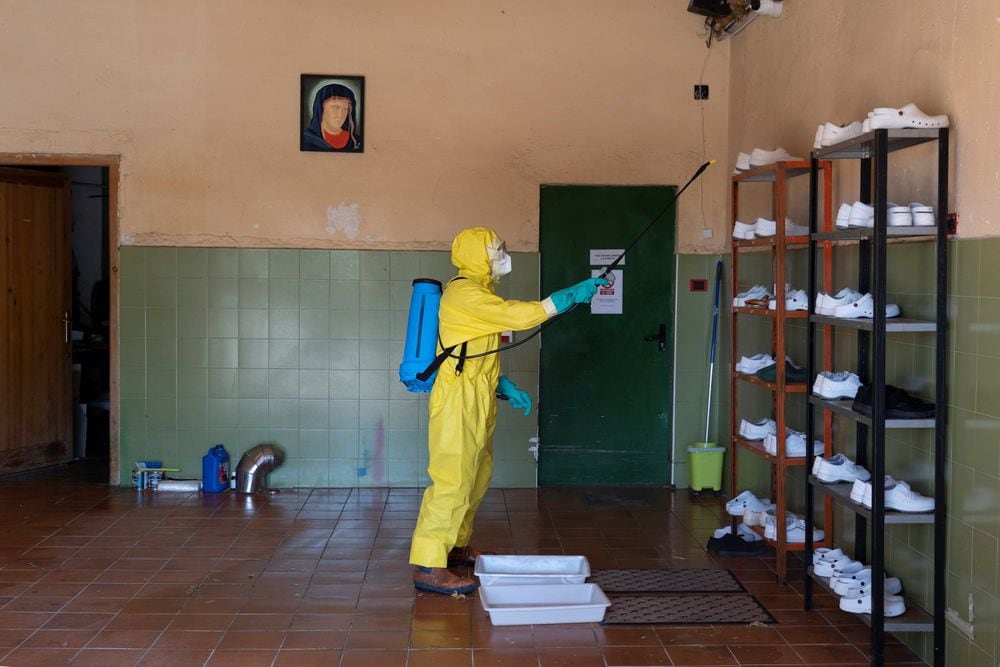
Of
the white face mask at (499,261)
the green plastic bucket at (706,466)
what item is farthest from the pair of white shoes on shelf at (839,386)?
the green plastic bucket at (706,466)

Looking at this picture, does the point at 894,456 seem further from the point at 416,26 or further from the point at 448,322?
the point at 416,26

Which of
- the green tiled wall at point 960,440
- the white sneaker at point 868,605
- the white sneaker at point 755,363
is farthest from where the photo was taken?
the white sneaker at point 755,363

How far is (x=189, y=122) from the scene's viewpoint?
6480 millimetres

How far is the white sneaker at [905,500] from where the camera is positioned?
3570mm

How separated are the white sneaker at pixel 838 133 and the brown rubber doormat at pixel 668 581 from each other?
6.54 feet

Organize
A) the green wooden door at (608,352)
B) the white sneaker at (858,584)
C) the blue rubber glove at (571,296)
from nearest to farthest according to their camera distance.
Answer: the white sneaker at (858,584) → the blue rubber glove at (571,296) → the green wooden door at (608,352)

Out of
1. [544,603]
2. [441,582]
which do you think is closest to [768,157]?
[544,603]

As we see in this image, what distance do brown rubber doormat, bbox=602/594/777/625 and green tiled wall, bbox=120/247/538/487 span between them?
2394mm

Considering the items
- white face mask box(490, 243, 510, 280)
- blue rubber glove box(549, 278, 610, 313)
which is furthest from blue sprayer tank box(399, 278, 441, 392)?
blue rubber glove box(549, 278, 610, 313)

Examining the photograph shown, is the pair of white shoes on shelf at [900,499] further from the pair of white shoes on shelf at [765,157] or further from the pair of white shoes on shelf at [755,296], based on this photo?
the pair of white shoes on shelf at [765,157]

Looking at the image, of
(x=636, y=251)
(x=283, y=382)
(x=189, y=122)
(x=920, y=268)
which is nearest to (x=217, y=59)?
(x=189, y=122)

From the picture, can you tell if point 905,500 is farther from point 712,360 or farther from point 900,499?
point 712,360

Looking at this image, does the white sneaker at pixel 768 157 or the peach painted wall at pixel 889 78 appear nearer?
the peach painted wall at pixel 889 78

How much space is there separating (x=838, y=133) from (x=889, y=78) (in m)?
0.46
